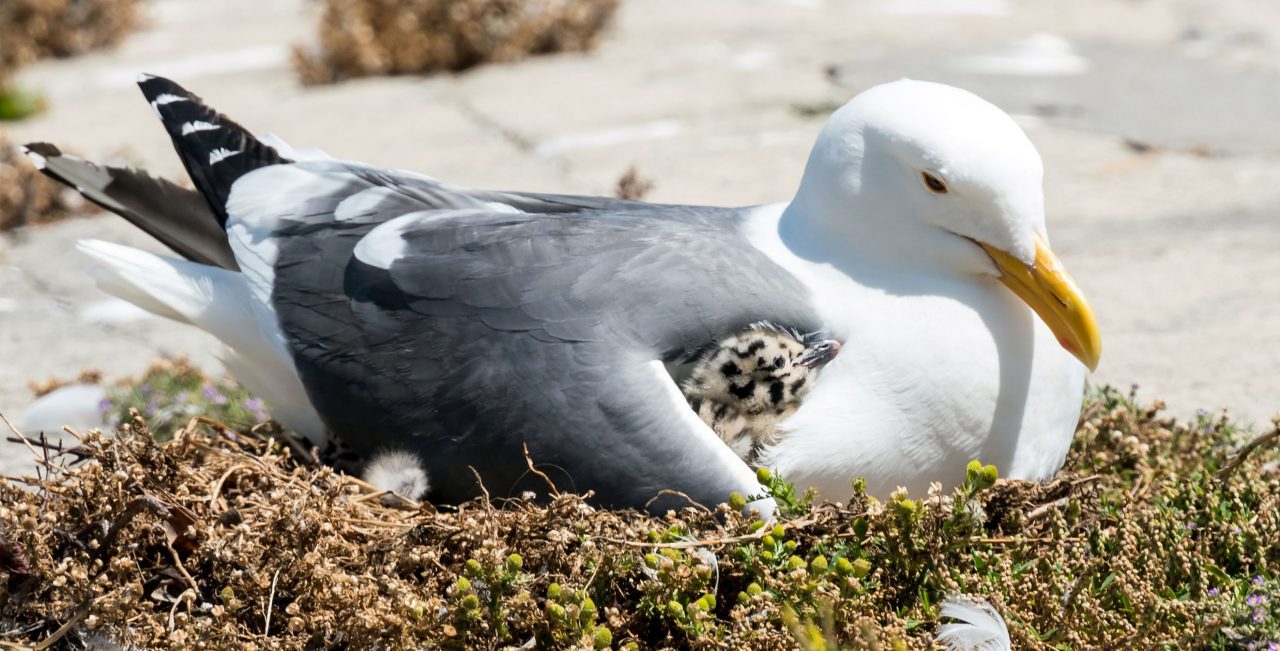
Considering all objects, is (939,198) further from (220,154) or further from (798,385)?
(220,154)

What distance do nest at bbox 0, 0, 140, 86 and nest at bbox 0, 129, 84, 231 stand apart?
321 centimetres

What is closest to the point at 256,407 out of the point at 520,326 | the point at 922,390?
the point at 520,326

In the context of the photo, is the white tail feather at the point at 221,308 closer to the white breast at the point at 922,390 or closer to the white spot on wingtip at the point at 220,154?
the white spot on wingtip at the point at 220,154

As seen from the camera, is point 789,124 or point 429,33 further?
point 429,33

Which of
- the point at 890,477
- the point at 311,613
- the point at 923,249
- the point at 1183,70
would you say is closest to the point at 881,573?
the point at 890,477

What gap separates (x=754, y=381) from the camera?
3029 mm

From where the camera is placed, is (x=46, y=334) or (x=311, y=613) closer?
(x=311, y=613)

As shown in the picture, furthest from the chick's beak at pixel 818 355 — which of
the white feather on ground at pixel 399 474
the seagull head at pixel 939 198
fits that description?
the white feather on ground at pixel 399 474

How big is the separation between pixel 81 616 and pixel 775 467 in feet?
4.71

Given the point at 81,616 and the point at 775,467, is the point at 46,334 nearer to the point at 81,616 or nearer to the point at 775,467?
the point at 81,616

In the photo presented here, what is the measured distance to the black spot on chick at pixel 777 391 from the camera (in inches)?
118

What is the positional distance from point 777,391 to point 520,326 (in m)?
0.57

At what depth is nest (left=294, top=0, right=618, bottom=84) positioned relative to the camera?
8.90 meters

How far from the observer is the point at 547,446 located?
3.04 metres
